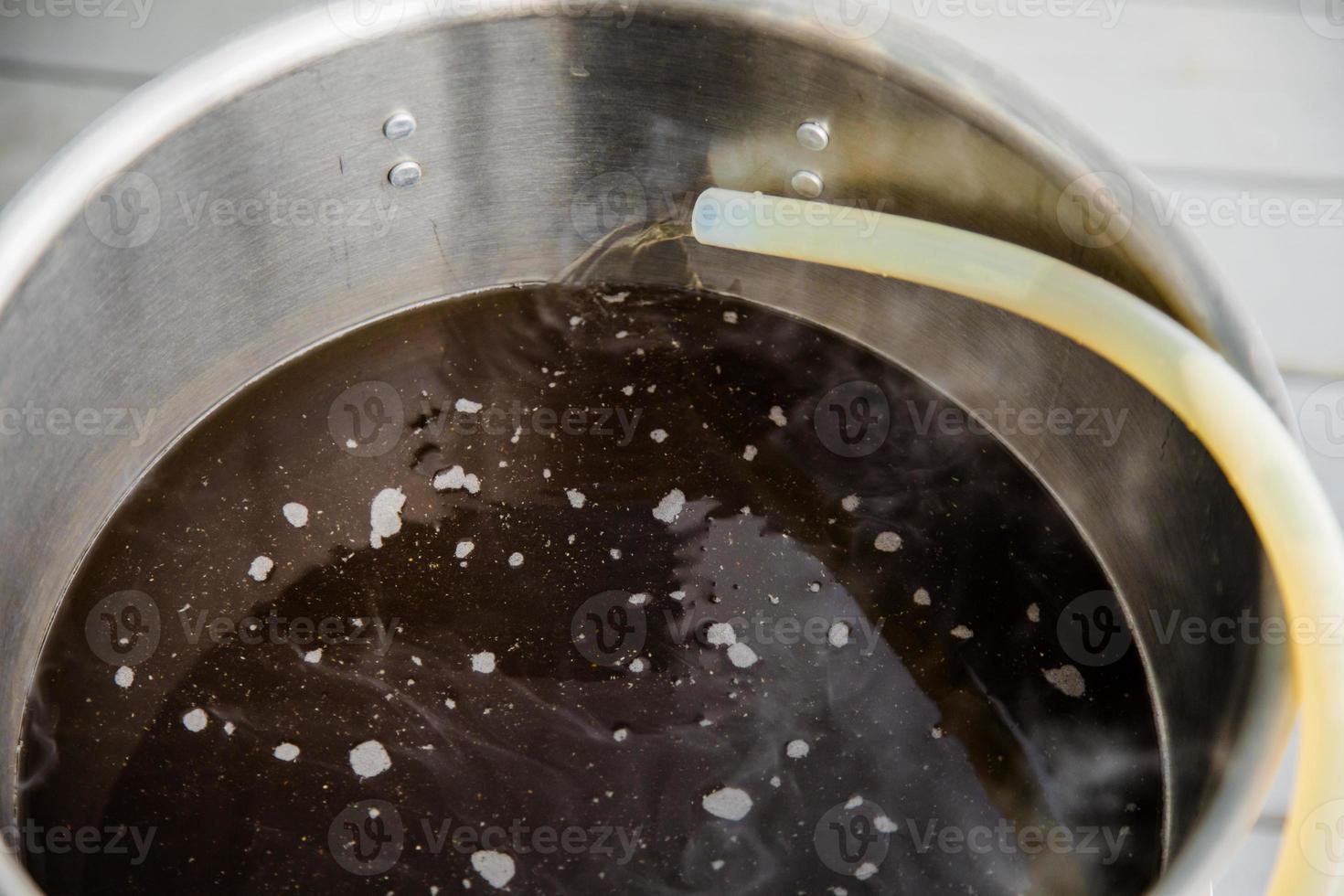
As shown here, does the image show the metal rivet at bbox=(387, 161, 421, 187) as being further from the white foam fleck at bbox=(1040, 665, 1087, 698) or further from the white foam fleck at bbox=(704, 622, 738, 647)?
the white foam fleck at bbox=(1040, 665, 1087, 698)

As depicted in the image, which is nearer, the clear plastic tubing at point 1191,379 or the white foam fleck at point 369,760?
the clear plastic tubing at point 1191,379

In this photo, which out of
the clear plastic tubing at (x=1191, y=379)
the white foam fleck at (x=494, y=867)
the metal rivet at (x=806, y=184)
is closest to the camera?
the clear plastic tubing at (x=1191, y=379)

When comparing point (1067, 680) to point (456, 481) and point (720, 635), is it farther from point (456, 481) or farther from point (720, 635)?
point (456, 481)

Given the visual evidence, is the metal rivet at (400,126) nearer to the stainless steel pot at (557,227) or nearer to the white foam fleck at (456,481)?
the stainless steel pot at (557,227)

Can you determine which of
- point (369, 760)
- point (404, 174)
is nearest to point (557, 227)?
point (404, 174)

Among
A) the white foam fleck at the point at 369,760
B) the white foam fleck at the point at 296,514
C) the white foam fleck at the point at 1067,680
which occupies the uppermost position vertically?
the white foam fleck at the point at 296,514

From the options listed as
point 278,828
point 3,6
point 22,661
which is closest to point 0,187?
point 3,6

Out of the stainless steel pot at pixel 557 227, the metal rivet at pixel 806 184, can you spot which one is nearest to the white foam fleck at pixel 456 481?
the stainless steel pot at pixel 557 227
